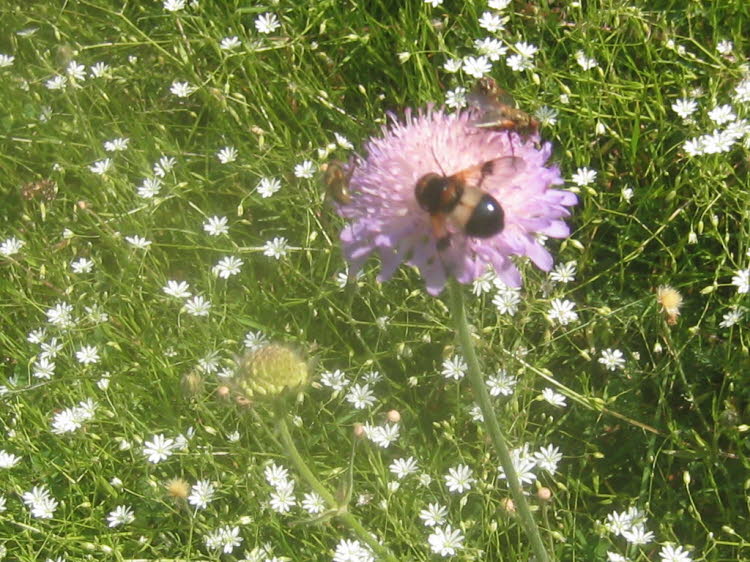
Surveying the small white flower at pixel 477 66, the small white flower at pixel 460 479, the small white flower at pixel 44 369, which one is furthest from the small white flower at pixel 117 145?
the small white flower at pixel 460 479

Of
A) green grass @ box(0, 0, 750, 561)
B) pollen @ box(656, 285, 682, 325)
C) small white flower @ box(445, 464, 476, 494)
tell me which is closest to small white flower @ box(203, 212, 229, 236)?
green grass @ box(0, 0, 750, 561)

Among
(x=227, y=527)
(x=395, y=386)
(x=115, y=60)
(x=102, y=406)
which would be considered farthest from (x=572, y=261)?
(x=115, y=60)

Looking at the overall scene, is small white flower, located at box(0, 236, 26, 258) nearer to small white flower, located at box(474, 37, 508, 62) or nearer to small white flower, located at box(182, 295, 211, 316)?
small white flower, located at box(182, 295, 211, 316)

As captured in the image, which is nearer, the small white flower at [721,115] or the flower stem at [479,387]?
the flower stem at [479,387]

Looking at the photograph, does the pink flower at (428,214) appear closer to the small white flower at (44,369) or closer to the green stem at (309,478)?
the green stem at (309,478)

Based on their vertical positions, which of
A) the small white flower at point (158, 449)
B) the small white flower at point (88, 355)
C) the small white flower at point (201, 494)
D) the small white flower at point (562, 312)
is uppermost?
the small white flower at point (562, 312)

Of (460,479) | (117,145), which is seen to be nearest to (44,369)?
(117,145)

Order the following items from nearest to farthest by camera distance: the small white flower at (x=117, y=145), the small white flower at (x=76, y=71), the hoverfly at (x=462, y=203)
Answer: the hoverfly at (x=462, y=203), the small white flower at (x=117, y=145), the small white flower at (x=76, y=71)
